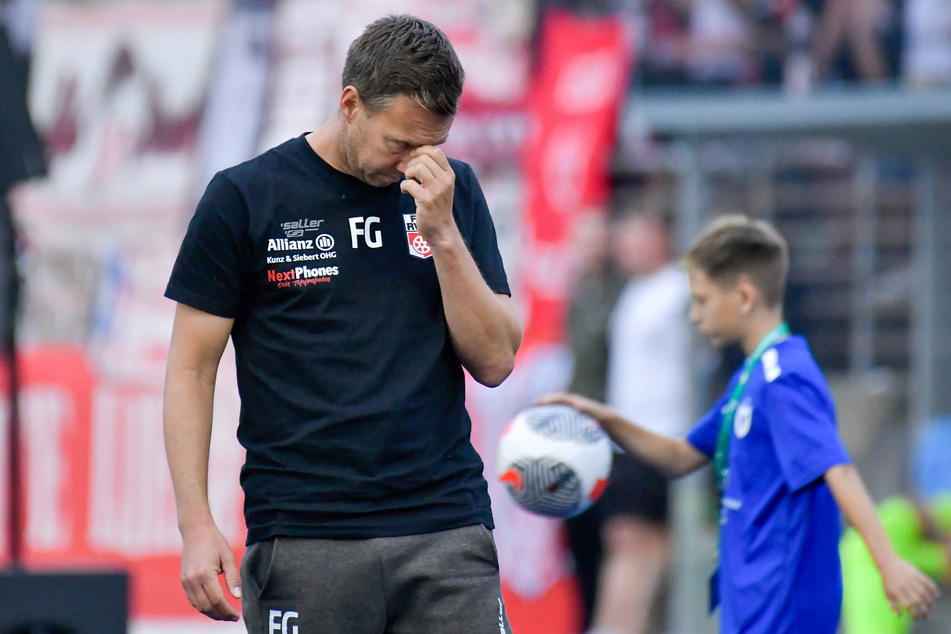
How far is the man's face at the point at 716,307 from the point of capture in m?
4.20

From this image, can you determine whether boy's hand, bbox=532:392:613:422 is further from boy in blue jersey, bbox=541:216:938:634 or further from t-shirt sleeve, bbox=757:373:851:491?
t-shirt sleeve, bbox=757:373:851:491

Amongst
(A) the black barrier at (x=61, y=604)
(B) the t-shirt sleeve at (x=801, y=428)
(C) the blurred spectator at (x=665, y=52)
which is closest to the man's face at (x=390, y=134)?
(B) the t-shirt sleeve at (x=801, y=428)

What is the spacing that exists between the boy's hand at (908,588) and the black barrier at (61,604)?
2.12 meters

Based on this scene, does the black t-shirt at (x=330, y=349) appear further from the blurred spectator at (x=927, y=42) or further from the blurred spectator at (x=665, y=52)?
the blurred spectator at (x=665, y=52)

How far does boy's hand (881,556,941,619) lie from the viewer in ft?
11.5

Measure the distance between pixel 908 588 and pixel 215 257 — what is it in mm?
1952

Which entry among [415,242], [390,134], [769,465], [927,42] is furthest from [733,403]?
[927,42]

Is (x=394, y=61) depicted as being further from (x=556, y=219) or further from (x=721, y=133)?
(x=556, y=219)

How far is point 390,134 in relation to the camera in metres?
2.93

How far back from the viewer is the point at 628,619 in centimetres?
712

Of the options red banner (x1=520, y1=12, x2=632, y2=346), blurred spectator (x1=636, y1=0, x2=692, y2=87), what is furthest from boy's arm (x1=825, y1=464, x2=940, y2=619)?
blurred spectator (x1=636, y1=0, x2=692, y2=87)

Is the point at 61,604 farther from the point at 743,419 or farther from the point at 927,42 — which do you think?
the point at 927,42

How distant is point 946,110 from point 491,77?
9.82 ft

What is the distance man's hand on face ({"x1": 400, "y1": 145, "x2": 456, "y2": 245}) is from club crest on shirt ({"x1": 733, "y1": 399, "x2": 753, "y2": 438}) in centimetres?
143
